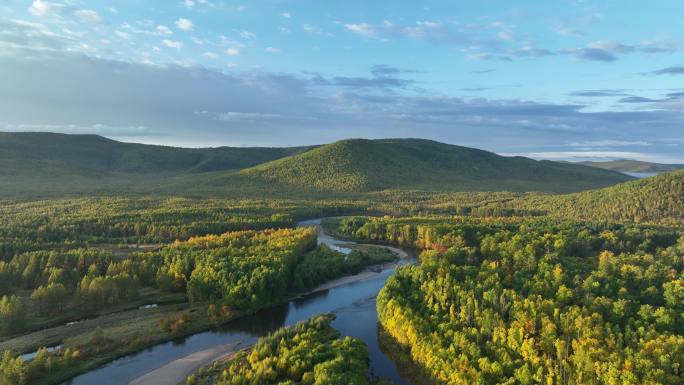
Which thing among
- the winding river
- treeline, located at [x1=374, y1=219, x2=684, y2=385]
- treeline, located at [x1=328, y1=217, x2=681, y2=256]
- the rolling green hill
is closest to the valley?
treeline, located at [x1=374, y1=219, x2=684, y2=385]

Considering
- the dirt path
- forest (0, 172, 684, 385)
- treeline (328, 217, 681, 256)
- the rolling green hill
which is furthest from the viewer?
the rolling green hill

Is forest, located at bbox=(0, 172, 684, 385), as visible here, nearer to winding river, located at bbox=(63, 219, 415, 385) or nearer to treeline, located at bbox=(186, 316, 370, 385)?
winding river, located at bbox=(63, 219, 415, 385)

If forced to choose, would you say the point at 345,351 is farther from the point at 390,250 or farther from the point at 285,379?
the point at 390,250

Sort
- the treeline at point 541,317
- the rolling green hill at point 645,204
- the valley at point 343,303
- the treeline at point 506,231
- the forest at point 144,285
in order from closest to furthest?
1. the treeline at point 541,317
2. the valley at point 343,303
3. the forest at point 144,285
4. the treeline at point 506,231
5. the rolling green hill at point 645,204

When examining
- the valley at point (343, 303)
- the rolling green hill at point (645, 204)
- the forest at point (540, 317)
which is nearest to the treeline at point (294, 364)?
the valley at point (343, 303)

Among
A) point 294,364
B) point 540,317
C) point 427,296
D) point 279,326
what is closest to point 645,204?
point 427,296

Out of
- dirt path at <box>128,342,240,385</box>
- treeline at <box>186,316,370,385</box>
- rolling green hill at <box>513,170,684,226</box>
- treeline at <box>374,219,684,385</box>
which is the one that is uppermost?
rolling green hill at <box>513,170,684,226</box>

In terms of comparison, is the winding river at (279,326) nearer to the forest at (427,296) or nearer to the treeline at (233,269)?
the forest at (427,296)
